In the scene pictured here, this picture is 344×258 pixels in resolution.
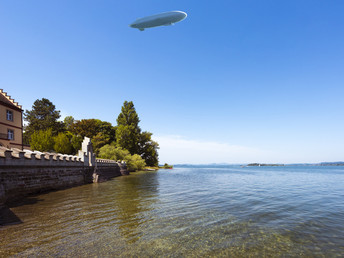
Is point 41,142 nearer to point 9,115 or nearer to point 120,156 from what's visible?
point 9,115

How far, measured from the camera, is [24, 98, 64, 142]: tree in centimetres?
5735

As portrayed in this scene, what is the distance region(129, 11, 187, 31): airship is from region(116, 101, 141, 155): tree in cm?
3530

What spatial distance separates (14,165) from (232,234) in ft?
52.4

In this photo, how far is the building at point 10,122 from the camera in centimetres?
2711

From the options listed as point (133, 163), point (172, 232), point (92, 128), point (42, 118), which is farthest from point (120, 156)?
point (172, 232)

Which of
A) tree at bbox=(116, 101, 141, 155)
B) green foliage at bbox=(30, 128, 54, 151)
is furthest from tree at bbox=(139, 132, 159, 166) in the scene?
green foliage at bbox=(30, 128, 54, 151)

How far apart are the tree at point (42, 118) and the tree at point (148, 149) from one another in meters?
29.0

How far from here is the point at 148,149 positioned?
72.7 metres

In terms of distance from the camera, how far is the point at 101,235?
703 centimetres

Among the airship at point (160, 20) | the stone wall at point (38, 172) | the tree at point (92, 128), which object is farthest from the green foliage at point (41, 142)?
the airship at point (160, 20)

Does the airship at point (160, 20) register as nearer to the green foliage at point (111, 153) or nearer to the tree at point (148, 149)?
the green foliage at point (111, 153)

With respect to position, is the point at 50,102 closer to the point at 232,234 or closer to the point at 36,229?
the point at 36,229

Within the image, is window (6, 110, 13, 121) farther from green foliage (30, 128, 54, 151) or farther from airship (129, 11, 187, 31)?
airship (129, 11, 187, 31)

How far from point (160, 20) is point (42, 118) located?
5449 centimetres
